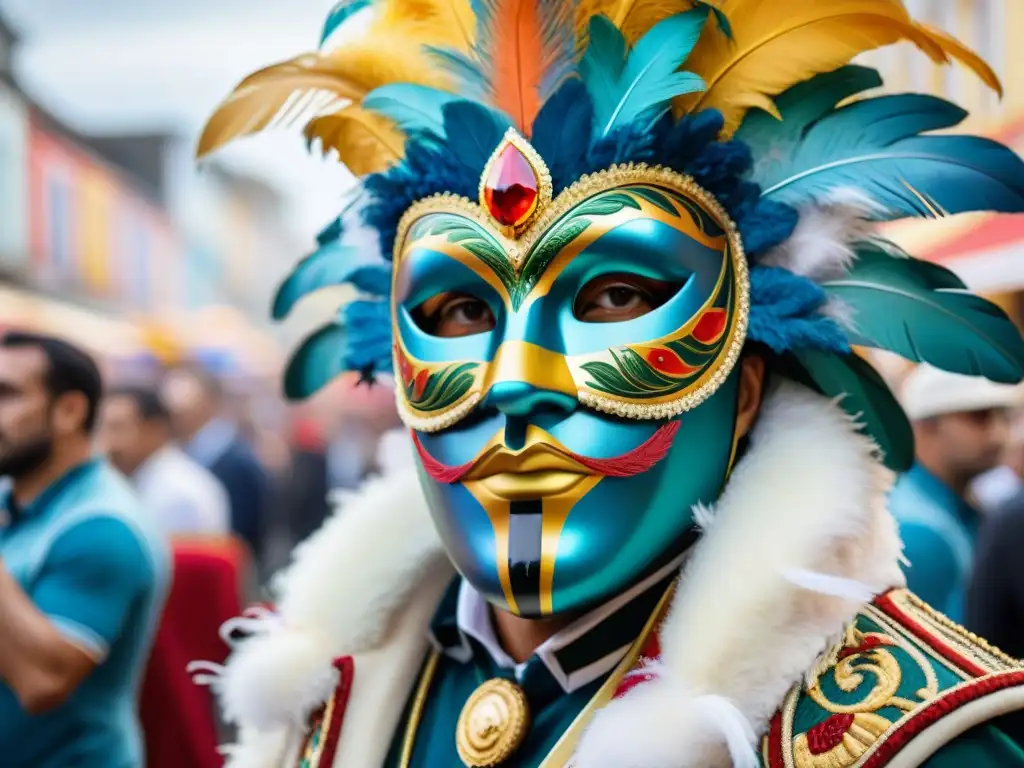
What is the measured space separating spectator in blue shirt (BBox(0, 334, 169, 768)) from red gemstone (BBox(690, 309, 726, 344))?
1.70 metres

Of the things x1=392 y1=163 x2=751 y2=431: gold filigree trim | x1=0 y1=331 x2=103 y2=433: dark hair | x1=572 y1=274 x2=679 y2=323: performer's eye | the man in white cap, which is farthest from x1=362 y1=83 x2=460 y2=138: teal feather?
the man in white cap

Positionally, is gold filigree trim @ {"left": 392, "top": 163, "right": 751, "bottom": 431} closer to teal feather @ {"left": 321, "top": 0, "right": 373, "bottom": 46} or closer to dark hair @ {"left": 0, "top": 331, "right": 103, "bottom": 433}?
teal feather @ {"left": 321, "top": 0, "right": 373, "bottom": 46}

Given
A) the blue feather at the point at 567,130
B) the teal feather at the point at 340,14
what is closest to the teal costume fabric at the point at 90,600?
the teal feather at the point at 340,14

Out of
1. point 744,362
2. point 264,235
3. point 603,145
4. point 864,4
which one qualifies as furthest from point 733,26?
point 264,235

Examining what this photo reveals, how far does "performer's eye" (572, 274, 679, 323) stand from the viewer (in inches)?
63.7

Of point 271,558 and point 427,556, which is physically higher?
point 427,556

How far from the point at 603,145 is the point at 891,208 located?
0.45m

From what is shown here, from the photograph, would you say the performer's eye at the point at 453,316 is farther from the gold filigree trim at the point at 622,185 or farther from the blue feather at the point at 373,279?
the blue feather at the point at 373,279

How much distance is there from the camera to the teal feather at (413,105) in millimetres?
1778

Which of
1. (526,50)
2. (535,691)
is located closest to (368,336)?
(526,50)

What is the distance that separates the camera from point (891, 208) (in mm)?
1671

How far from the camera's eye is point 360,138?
1.98 meters

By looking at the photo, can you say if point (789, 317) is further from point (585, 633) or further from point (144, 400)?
point (144, 400)

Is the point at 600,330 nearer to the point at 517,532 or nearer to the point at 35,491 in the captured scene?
the point at 517,532
